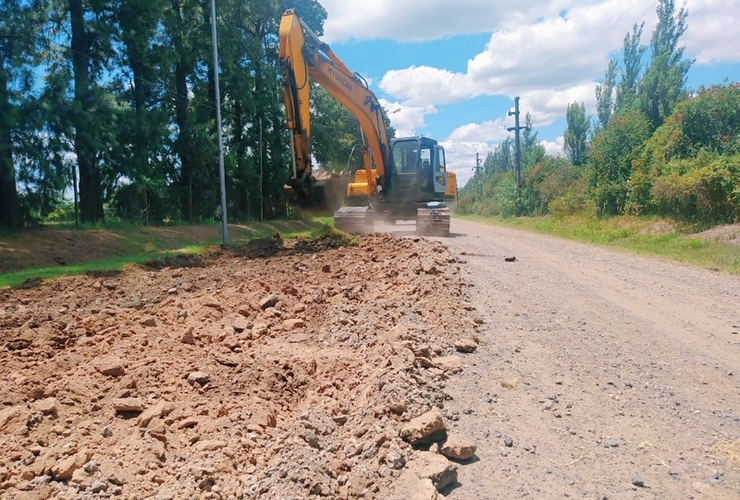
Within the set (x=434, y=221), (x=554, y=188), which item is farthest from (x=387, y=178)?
(x=554, y=188)

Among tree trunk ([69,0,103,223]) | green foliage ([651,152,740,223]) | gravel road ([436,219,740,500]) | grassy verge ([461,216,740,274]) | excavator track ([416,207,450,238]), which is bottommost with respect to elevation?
gravel road ([436,219,740,500])

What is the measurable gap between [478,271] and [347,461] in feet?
22.0

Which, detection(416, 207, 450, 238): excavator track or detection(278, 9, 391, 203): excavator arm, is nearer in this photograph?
detection(278, 9, 391, 203): excavator arm

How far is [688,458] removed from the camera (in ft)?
11.4

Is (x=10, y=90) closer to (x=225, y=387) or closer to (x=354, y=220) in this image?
(x=354, y=220)

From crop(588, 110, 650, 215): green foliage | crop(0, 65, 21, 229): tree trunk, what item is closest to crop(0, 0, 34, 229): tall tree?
crop(0, 65, 21, 229): tree trunk

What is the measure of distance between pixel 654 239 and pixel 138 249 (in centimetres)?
1546

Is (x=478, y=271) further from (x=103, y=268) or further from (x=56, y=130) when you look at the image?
(x=56, y=130)

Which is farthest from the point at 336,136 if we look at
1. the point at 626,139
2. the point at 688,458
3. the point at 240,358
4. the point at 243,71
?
the point at 688,458

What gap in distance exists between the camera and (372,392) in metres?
4.18

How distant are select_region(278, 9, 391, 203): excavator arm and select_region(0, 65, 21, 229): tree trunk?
692cm

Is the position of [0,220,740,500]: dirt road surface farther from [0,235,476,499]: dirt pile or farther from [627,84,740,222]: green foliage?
[627,84,740,222]: green foliage

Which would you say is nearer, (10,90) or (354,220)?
(10,90)

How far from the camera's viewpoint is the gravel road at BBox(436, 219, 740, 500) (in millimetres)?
3287
